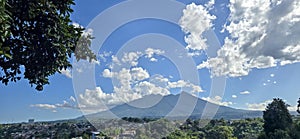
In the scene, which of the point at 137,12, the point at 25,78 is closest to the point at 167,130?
the point at 137,12

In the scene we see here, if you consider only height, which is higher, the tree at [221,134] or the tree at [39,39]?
the tree at [39,39]

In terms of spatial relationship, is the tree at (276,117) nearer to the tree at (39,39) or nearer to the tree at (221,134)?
the tree at (221,134)

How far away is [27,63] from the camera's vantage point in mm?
3162

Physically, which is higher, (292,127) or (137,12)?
(137,12)

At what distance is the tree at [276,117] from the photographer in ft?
53.7

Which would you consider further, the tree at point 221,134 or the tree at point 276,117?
the tree at point 221,134

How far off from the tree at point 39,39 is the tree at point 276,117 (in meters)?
15.7

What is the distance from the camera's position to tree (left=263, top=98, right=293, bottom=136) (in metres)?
16.4

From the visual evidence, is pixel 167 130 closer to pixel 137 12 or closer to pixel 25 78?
pixel 137 12

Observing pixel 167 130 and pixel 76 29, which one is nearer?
pixel 76 29

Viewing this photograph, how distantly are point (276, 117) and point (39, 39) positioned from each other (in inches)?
651

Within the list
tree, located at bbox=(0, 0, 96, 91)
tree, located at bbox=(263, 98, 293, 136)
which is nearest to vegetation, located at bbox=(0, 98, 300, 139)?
tree, located at bbox=(263, 98, 293, 136)

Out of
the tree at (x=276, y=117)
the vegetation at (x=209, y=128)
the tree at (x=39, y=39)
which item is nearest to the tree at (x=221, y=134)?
the vegetation at (x=209, y=128)

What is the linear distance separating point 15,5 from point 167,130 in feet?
93.5
